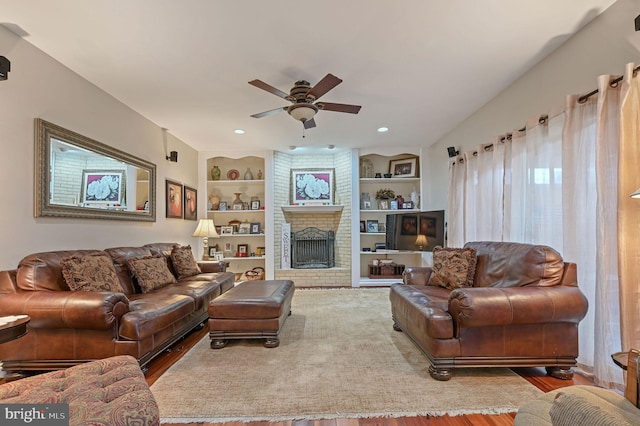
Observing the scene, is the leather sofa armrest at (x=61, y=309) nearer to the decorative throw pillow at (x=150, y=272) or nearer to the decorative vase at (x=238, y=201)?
the decorative throw pillow at (x=150, y=272)

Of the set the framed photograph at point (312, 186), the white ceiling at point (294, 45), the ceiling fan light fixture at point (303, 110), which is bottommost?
the framed photograph at point (312, 186)

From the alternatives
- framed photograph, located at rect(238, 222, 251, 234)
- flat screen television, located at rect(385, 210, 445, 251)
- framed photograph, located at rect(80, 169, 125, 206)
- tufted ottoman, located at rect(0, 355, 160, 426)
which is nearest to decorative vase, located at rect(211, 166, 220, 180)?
framed photograph, located at rect(238, 222, 251, 234)

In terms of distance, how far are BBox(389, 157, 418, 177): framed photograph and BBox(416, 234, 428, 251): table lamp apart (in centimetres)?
161

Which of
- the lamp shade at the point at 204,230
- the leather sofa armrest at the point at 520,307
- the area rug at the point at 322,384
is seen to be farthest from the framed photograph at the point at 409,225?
the lamp shade at the point at 204,230

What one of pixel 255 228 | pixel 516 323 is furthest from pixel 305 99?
pixel 255 228

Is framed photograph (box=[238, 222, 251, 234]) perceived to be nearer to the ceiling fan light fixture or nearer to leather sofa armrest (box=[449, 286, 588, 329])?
the ceiling fan light fixture

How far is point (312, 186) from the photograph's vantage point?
6387mm

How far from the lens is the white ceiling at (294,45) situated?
2.13m

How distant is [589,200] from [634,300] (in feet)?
2.40

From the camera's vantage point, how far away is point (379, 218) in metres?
6.47

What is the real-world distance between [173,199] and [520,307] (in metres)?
4.76

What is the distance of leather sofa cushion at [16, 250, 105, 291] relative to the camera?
232 cm

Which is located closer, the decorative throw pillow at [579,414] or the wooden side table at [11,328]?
the decorative throw pillow at [579,414]

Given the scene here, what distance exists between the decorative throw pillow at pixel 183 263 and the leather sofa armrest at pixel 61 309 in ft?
6.09
